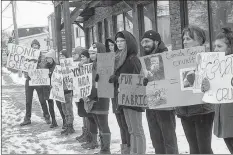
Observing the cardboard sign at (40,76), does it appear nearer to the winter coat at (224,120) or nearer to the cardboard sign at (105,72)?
the cardboard sign at (105,72)

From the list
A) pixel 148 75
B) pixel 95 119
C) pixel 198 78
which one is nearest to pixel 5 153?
pixel 95 119

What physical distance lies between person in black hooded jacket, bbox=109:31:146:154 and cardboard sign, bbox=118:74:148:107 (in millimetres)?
60

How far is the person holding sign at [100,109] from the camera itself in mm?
5188

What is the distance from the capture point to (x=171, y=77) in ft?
12.2

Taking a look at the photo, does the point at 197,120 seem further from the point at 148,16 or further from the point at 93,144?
the point at 148,16

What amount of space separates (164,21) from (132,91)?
511cm

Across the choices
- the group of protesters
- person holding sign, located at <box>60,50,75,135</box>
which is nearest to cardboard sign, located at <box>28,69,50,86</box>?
person holding sign, located at <box>60,50,75,135</box>

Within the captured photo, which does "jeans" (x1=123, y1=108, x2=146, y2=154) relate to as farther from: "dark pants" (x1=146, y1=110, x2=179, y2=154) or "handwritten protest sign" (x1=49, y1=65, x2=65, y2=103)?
"handwritten protest sign" (x1=49, y1=65, x2=65, y2=103)

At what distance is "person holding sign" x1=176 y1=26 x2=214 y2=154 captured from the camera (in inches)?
132

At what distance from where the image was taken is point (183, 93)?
3576 mm

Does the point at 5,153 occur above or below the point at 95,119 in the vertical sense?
below

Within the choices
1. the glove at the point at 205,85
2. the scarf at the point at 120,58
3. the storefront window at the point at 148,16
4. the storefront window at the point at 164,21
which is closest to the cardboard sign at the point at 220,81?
the glove at the point at 205,85

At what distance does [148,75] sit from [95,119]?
1.75 meters

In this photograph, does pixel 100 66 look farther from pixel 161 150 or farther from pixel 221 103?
pixel 221 103
